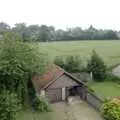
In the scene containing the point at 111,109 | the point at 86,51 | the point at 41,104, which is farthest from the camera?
the point at 86,51

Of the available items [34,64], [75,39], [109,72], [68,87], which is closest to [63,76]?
[68,87]

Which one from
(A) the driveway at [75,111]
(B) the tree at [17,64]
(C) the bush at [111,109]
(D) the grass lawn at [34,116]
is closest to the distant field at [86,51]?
(A) the driveway at [75,111]

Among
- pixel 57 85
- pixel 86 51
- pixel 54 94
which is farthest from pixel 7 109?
pixel 86 51

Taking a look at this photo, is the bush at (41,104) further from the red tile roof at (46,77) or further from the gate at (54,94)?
the red tile roof at (46,77)

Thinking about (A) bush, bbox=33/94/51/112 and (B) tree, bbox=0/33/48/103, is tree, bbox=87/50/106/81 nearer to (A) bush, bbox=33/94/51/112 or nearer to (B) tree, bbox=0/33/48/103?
(B) tree, bbox=0/33/48/103

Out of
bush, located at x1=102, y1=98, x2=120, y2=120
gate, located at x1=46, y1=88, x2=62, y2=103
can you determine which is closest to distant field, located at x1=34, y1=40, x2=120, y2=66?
gate, located at x1=46, y1=88, x2=62, y2=103

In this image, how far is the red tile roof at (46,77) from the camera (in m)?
28.3

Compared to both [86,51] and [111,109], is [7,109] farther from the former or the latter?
[86,51]

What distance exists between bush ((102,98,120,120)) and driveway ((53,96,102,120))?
946 mm

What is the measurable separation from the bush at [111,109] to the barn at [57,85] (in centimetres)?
603

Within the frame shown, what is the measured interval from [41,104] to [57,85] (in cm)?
360

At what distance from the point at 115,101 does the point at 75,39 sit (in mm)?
76635

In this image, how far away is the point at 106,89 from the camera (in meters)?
33.1

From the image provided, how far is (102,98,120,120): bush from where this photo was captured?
22.0m
